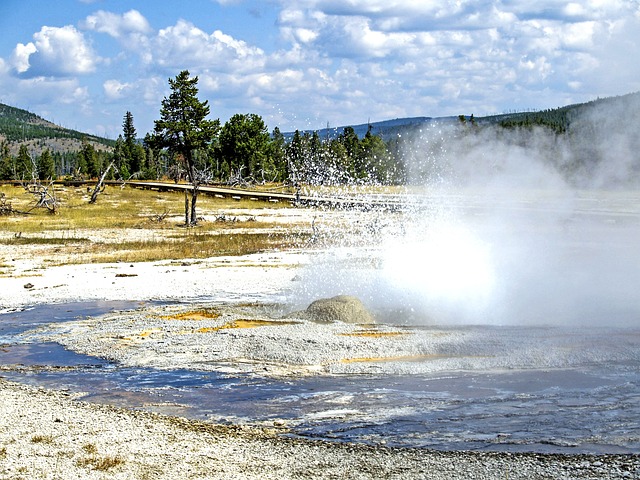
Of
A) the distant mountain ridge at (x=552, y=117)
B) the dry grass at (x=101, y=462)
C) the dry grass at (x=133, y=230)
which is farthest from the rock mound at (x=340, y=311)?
the dry grass at (x=133, y=230)

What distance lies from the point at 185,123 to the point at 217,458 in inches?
1508

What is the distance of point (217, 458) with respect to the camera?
912cm

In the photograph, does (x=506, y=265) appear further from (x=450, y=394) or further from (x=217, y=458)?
(x=217, y=458)

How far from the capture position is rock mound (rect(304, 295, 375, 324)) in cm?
1647

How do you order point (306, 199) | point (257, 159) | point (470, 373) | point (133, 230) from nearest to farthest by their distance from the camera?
point (470, 373), point (133, 230), point (306, 199), point (257, 159)

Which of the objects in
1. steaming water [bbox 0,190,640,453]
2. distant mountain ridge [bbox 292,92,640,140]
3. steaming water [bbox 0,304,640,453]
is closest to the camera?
steaming water [bbox 0,304,640,453]

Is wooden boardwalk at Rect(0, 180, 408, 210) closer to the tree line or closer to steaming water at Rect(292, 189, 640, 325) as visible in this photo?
the tree line

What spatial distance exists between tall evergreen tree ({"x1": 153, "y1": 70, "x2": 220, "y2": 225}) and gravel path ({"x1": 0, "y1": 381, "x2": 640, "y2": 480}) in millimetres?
35453

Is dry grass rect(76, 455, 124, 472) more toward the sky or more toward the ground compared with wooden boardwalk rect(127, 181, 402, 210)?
more toward the ground

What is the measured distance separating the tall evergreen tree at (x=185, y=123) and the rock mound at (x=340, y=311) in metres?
29.1

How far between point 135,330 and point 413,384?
6833 millimetres

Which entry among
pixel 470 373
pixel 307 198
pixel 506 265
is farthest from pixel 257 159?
pixel 470 373

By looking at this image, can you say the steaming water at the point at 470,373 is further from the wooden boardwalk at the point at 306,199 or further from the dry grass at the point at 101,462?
the wooden boardwalk at the point at 306,199

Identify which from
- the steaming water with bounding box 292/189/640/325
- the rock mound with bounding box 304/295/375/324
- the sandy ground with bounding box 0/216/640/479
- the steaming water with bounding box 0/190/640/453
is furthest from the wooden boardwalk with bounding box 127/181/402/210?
the sandy ground with bounding box 0/216/640/479
